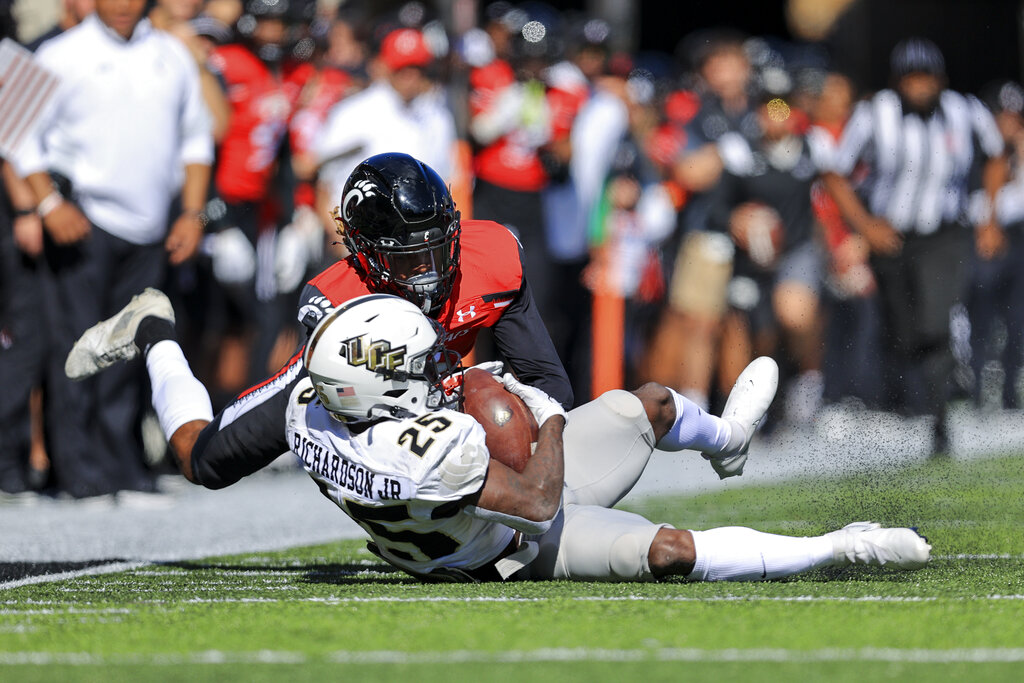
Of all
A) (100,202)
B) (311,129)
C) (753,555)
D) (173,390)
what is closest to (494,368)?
(753,555)

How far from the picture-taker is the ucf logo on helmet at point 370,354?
179 inches

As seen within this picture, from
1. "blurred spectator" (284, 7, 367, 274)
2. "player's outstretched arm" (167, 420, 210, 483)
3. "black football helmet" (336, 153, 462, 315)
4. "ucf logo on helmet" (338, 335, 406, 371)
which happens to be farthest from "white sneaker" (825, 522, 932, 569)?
"blurred spectator" (284, 7, 367, 274)

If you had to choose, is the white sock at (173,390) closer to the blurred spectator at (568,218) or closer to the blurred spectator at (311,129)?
the blurred spectator at (311,129)

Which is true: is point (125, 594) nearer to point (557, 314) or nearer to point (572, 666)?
point (572, 666)

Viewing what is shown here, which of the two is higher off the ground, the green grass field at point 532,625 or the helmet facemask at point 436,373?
the helmet facemask at point 436,373

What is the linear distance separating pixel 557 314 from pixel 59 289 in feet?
11.0

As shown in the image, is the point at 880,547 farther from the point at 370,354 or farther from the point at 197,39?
the point at 197,39

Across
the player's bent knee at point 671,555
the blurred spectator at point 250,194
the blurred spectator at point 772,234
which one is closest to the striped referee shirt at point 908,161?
the blurred spectator at point 772,234

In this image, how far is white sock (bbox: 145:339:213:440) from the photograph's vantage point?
574 centimetres

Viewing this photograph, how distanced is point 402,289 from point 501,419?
59 cm

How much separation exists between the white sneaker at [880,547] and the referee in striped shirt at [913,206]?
529 centimetres

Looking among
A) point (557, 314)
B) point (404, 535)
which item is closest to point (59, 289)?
point (557, 314)

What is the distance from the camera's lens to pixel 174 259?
8633 mm

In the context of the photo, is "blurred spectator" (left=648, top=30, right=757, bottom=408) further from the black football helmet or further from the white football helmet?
the white football helmet
